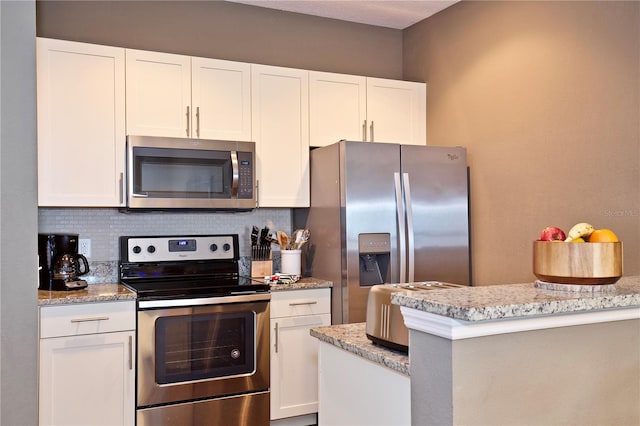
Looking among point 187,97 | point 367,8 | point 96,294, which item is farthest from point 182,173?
point 367,8

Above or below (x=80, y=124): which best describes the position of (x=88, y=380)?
below

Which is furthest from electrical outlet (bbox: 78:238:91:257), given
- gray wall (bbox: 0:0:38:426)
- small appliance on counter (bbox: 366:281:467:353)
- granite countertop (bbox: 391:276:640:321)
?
granite countertop (bbox: 391:276:640:321)

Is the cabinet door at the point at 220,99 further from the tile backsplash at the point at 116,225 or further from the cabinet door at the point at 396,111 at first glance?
the cabinet door at the point at 396,111

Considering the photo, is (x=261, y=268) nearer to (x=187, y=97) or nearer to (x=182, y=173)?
(x=182, y=173)

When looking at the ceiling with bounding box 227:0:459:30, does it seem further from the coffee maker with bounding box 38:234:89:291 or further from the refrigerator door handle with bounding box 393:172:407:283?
the coffee maker with bounding box 38:234:89:291

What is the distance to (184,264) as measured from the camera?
11.7ft

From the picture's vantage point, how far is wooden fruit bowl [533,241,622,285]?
4.97 feet

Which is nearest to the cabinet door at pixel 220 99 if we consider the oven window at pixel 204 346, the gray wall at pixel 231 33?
the gray wall at pixel 231 33

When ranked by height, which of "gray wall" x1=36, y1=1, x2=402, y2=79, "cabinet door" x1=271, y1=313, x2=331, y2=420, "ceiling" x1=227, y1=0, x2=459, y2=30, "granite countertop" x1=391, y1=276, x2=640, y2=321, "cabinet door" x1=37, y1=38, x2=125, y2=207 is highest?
"ceiling" x1=227, y1=0, x2=459, y2=30

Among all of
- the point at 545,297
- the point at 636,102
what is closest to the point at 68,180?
the point at 545,297

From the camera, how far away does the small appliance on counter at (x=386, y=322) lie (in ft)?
5.24

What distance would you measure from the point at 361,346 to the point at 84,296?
167cm

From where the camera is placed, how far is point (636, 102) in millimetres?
2662

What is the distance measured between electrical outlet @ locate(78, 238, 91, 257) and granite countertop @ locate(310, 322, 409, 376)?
6.33ft
